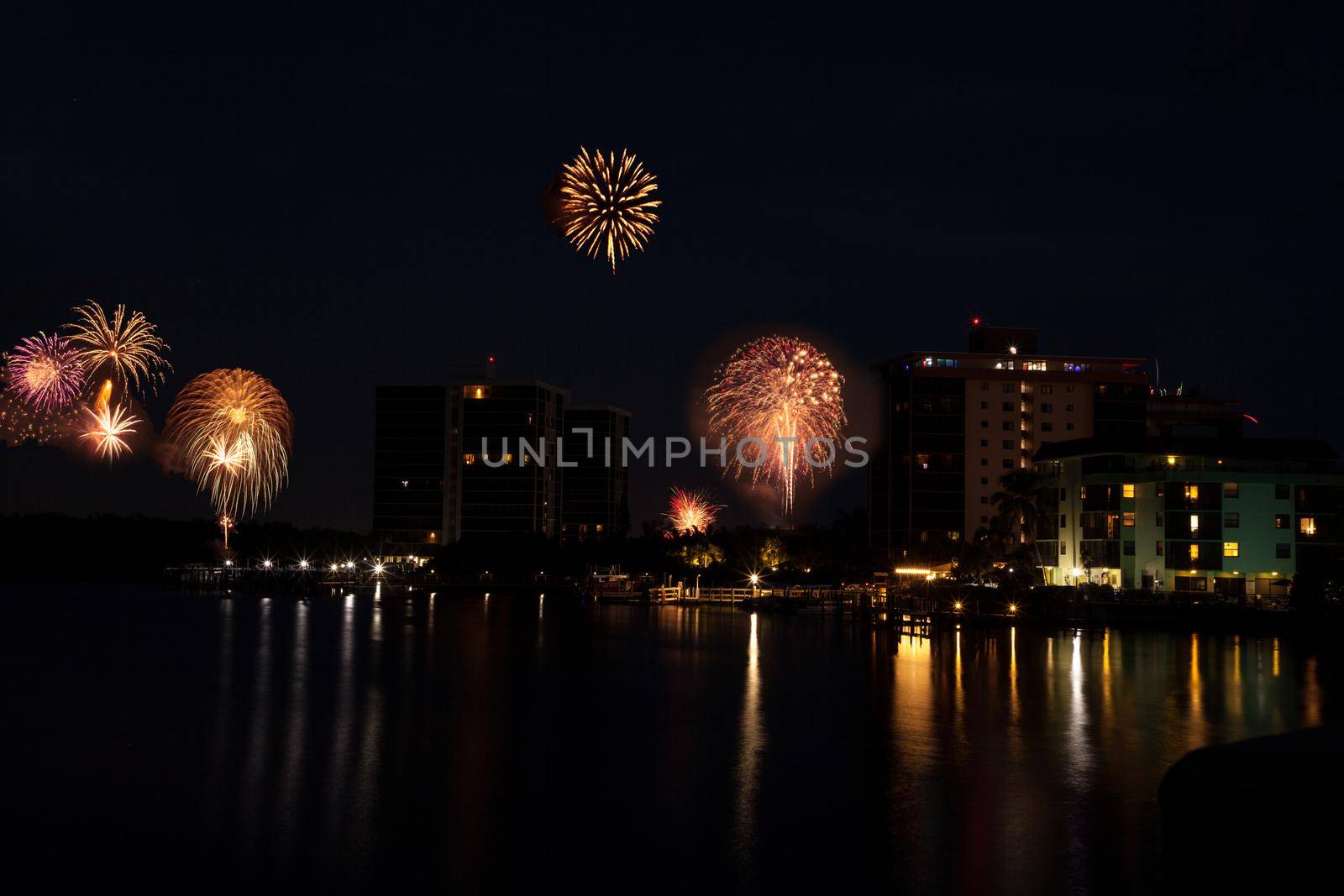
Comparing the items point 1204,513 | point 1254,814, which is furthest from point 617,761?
point 1204,513

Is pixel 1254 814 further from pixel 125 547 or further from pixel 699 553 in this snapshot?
pixel 125 547

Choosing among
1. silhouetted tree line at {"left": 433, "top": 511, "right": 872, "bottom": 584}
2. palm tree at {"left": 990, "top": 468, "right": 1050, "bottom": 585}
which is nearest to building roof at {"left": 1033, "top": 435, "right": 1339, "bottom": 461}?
palm tree at {"left": 990, "top": 468, "right": 1050, "bottom": 585}

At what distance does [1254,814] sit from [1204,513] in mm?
83229

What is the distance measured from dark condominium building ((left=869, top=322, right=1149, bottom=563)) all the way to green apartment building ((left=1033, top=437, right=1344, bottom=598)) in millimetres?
35915

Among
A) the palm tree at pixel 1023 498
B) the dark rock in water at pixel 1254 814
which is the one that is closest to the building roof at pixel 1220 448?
the palm tree at pixel 1023 498

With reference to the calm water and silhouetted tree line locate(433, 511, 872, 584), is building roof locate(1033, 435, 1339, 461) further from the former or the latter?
the calm water

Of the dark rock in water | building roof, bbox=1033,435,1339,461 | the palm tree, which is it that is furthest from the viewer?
the palm tree

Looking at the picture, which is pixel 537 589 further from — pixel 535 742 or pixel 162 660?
pixel 535 742

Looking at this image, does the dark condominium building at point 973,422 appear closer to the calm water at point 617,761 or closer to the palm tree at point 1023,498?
the palm tree at point 1023,498

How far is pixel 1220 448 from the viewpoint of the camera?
→ 92.1m

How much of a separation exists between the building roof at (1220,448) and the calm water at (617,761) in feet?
122

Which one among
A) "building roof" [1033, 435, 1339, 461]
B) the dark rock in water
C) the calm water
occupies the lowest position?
the calm water

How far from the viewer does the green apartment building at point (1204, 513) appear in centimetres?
8550

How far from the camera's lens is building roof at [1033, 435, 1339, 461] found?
298 feet
